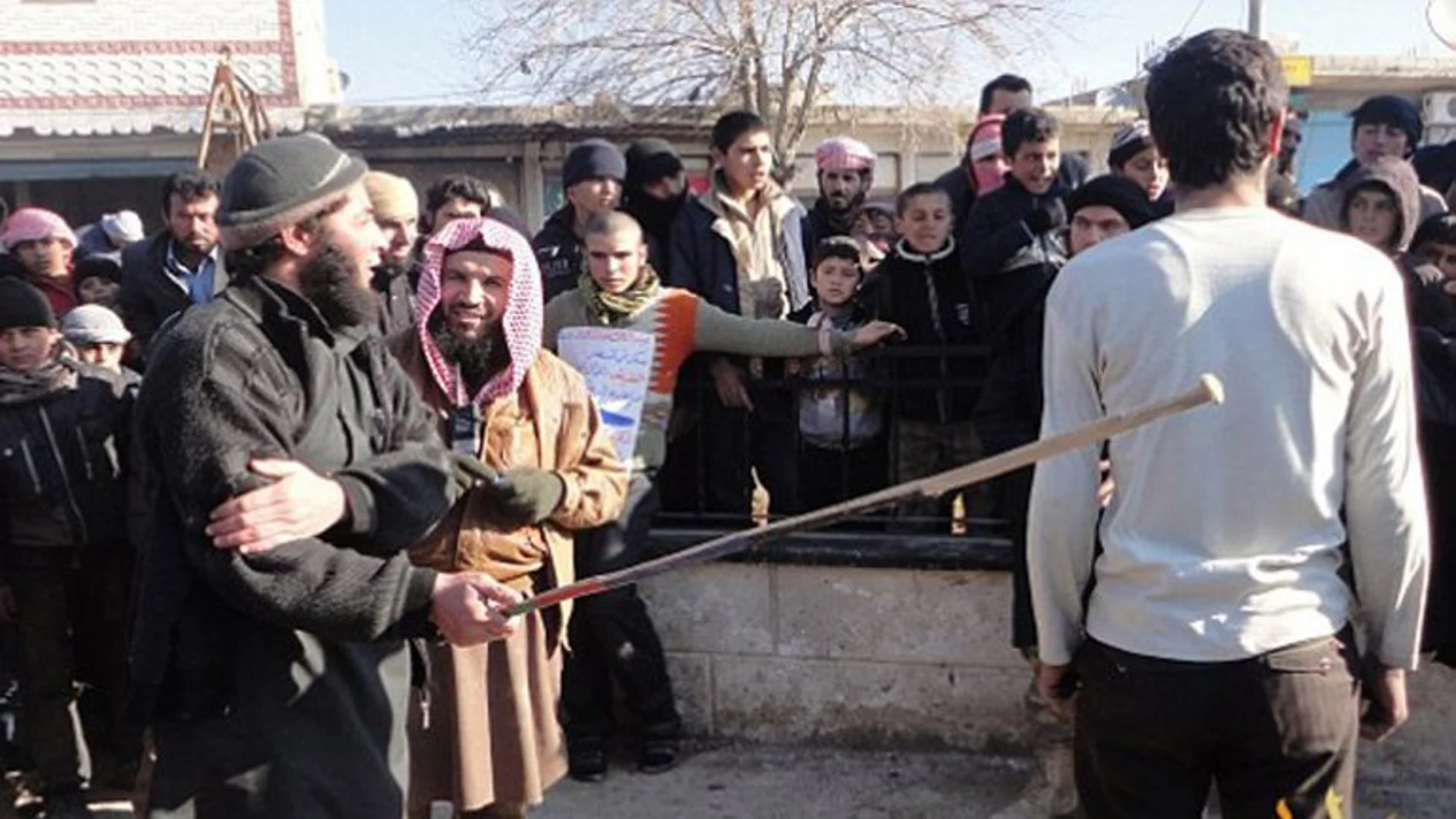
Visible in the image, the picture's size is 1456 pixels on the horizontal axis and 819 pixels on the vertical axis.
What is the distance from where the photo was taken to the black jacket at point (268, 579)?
224cm

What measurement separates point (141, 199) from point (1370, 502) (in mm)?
18166

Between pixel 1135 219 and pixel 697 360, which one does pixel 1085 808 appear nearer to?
pixel 1135 219

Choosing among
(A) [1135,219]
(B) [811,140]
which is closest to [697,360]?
(A) [1135,219]

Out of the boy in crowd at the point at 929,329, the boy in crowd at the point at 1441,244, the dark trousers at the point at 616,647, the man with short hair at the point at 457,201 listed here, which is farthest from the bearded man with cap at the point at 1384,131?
the man with short hair at the point at 457,201

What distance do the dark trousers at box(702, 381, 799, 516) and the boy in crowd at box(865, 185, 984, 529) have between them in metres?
0.40

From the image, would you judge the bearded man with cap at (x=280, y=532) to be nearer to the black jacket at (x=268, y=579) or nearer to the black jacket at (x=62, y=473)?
the black jacket at (x=268, y=579)

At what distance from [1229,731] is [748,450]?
2.70 meters

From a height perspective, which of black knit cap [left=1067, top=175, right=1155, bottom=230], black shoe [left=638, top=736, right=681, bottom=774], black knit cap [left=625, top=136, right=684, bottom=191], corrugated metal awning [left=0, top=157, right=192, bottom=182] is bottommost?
black shoe [left=638, top=736, right=681, bottom=774]

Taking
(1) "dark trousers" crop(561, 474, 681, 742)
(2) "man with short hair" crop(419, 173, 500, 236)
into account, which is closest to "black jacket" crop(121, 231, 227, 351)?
(2) "man with short hair" crop(419, 173, 500, 236)

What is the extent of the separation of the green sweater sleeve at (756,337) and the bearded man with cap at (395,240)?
1002 mm

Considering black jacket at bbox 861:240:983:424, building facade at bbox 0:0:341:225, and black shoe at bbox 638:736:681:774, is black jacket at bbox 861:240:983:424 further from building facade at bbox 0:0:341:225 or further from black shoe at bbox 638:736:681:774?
building facade at bbox 0:0:341:225

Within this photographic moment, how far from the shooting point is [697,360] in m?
4.80

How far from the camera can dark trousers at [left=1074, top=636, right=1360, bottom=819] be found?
229 centimetres

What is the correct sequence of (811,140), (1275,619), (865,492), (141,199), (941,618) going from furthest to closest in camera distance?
1. (811,140)
2. (141,199)
3. (865,492)
4. (941,618)
5. (1275,619)
